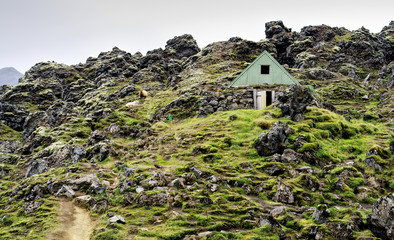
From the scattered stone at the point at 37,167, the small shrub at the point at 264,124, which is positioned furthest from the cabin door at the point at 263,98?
the scattered stone at the point at 37,167

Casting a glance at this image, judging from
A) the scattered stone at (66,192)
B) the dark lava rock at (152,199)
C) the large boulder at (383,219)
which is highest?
the large boulder at (383,219)

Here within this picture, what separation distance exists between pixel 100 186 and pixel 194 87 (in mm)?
31027

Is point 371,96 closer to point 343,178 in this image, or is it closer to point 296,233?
point 343,178

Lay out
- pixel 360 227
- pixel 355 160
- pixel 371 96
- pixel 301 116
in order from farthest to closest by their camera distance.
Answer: pixel 371 96, pixel 301 116, pixel 355 160, pixel 360 227

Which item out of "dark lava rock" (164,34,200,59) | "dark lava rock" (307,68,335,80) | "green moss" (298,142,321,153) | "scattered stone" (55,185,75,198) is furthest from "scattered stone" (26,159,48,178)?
"dark lava rock" (164,34,200,59)

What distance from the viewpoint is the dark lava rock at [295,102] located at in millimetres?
24381

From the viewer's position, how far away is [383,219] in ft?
29.4

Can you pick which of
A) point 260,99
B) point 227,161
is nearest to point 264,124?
point 227,161

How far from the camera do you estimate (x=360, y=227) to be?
976cm

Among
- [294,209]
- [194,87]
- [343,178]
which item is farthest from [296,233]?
[194,87]

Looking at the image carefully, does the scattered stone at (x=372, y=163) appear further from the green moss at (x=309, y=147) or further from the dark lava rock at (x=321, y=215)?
the dark lava rock at (x=321, y=215)

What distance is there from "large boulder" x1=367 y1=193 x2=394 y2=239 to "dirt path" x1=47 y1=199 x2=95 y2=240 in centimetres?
1171

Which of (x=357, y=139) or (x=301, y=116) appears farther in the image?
(x=301, y=116)

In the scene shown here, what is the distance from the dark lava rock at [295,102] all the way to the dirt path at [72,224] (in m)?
19.2
